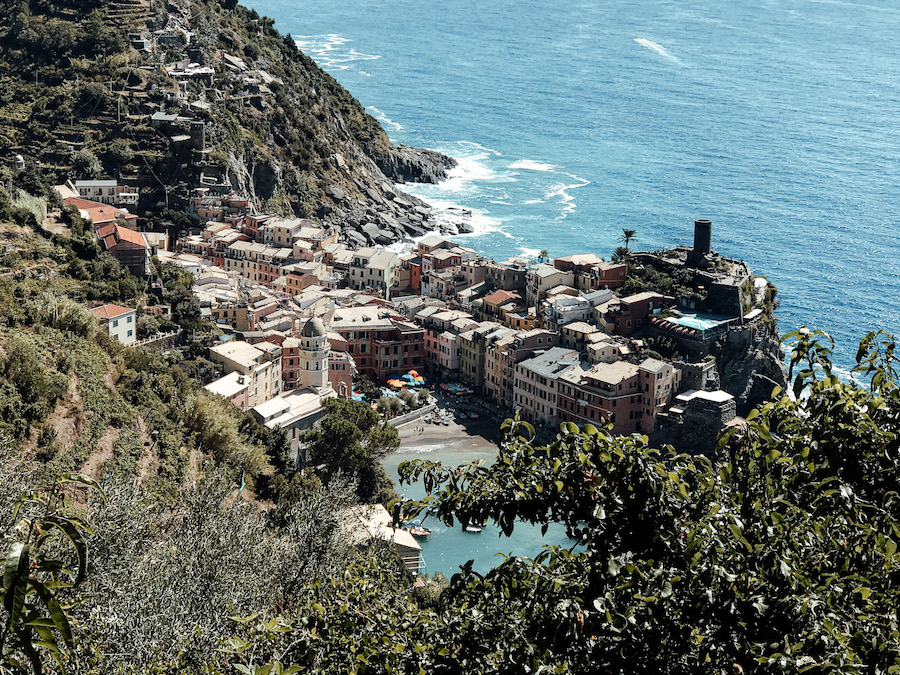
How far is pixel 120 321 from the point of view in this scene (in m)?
43.3

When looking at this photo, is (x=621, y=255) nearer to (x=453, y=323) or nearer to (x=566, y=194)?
(x=453, y=323)

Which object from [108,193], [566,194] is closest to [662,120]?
[566,194]

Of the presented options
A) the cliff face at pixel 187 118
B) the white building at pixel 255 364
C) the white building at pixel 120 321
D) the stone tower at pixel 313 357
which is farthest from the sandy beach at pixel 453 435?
the cliff face at pixel 187 118

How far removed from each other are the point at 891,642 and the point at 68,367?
26.4 m

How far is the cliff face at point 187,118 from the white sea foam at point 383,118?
11.3 m

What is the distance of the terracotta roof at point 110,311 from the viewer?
42.2 m

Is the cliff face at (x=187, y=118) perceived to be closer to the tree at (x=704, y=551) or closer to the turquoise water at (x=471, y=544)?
the turquoise water at (x=471, y=544)

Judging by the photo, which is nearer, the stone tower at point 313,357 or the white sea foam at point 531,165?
the stone tower at point 313,357

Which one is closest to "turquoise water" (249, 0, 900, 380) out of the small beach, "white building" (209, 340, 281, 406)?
the small beach

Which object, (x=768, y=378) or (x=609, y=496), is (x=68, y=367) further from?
(x=768, y=378)

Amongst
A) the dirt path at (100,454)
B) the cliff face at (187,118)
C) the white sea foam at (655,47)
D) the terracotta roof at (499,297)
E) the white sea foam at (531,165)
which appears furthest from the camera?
the white sea foam at (655,47)

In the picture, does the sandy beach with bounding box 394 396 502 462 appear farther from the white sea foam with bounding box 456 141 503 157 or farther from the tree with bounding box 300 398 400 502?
the white sea foam with bounding box 456 141 503 157

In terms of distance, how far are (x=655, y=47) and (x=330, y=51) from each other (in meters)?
48.0

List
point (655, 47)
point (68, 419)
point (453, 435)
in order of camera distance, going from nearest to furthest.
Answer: point (68, 419) < point (453, 435) < point (655, 47)
